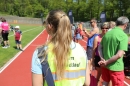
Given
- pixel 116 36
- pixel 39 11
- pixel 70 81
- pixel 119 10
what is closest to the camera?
pixel 70 81

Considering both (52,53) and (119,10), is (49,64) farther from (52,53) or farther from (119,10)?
(119,10)

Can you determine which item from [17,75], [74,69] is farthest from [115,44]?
[17,75]

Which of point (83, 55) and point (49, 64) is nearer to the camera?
point (49, 64)

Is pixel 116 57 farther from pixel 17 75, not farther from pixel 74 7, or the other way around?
pixel 74 7

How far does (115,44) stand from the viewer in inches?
161

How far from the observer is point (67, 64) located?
6.86 feet

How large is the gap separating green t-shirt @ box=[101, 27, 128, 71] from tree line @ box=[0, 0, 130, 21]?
62756 mm

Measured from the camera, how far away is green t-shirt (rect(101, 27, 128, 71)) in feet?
13.2

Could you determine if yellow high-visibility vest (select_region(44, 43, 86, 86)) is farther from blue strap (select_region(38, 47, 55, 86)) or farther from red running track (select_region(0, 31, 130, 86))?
red running track (select_region(0, 31, 130, 86))

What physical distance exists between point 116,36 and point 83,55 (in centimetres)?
204

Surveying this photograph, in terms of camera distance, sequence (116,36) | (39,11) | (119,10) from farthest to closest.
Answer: (39,11) → (119,10) → (116,36)

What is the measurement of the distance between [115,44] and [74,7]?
77519mm

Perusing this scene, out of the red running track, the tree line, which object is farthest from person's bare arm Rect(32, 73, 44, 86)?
the tree line

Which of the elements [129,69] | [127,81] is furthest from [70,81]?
[129,69]
